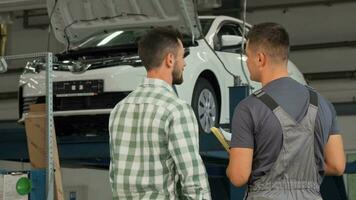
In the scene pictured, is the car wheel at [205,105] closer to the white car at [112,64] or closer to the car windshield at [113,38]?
the white car at [112,64]

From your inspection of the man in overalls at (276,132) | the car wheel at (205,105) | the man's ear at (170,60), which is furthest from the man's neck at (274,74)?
the car wheel at (205,105)

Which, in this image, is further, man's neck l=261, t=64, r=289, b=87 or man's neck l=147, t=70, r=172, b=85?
man's neck l=147, t=70, r=172, b=85

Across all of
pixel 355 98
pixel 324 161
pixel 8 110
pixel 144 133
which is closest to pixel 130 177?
pixel 144 133

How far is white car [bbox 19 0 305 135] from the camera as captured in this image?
4922mm

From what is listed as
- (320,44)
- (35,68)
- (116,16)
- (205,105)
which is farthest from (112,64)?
(320,44)

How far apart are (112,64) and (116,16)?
1.68 feet

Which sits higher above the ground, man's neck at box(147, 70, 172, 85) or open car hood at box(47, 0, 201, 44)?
open car hood at box(47, 0, 201, 44)

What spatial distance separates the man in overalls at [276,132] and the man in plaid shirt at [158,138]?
0.18 m

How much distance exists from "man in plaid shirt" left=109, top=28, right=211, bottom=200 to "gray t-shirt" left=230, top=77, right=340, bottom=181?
0.65 ft

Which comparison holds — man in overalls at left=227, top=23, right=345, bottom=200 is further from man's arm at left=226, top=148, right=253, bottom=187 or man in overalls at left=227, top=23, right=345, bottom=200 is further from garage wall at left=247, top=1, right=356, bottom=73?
garage wall at left=247, top=1, right=356, bottom=73

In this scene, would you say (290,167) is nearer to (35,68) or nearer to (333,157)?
(333,157)

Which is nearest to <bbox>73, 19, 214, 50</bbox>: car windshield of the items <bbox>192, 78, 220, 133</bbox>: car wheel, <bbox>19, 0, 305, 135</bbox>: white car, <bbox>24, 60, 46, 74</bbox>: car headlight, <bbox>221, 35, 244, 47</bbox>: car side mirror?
<bbox>19, 0, 305, 135</bbox>: white car

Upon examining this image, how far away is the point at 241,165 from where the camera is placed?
2201 millimetres

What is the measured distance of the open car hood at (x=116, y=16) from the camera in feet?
16.7
